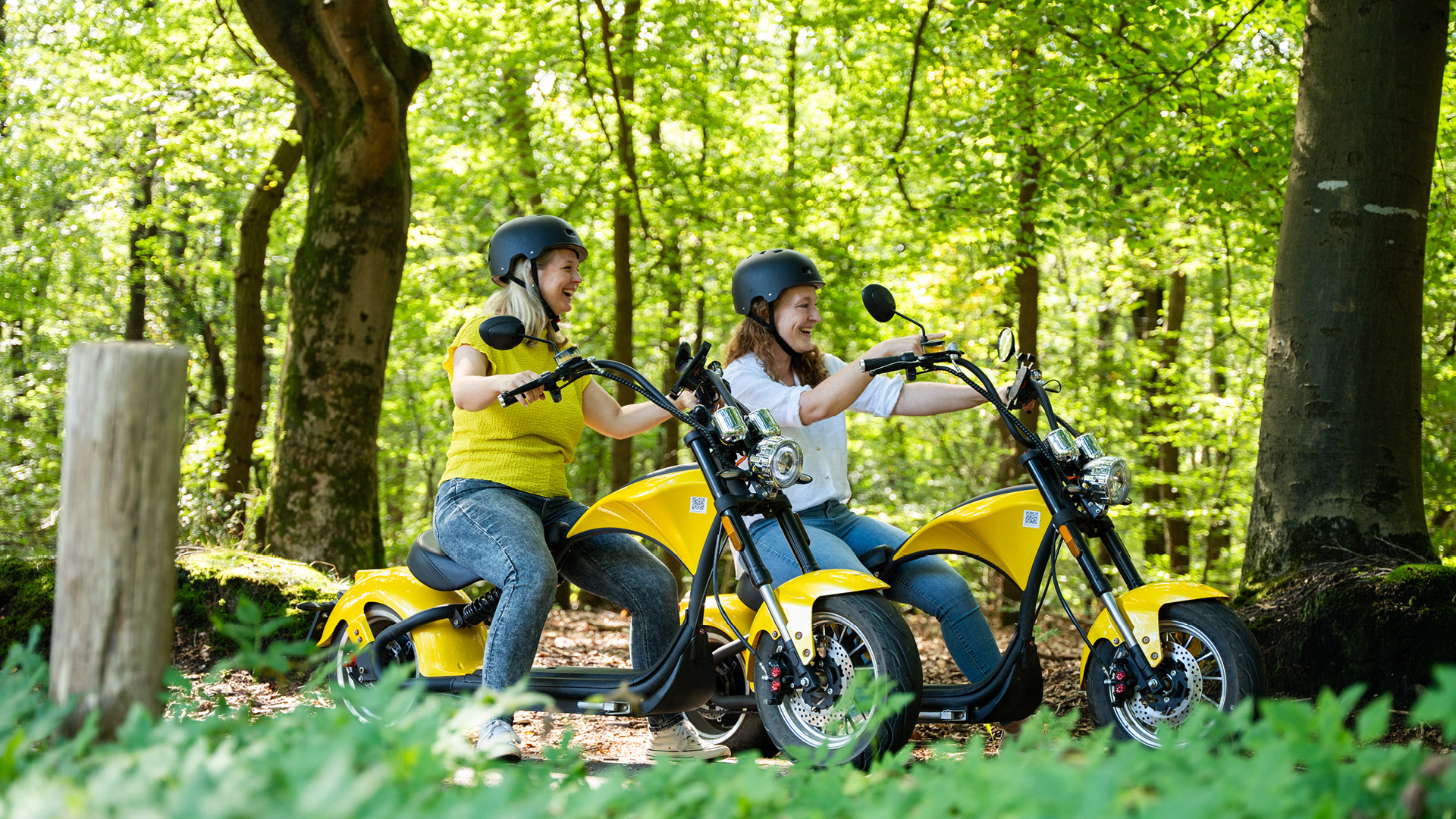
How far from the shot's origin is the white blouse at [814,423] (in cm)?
412

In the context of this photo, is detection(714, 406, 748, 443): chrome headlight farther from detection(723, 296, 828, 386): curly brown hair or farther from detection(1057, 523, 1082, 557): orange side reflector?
detection(1057, 523, 1082, 557): orange side reflector

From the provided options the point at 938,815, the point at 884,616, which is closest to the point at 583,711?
the point at 884,616

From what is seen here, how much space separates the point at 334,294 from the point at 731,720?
3990 millimetres

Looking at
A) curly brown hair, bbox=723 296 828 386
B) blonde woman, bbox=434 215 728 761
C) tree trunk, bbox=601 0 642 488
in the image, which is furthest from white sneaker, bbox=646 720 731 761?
tree trunk, bbox=601 0 642 488

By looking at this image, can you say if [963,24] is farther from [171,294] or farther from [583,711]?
[171,294]

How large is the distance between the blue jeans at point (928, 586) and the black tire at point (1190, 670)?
1.52 feet

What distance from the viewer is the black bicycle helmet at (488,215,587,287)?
4.15 meters

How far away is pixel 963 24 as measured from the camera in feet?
27.6

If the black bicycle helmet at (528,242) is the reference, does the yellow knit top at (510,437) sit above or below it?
below

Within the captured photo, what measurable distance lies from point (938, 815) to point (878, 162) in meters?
10.6

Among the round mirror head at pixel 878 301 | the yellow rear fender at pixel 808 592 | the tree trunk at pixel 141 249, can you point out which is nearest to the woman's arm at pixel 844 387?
the round mirror head at pixel 878 301

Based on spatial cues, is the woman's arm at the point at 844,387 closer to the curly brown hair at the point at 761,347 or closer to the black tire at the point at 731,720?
the curly brown hair at the point at 761,347

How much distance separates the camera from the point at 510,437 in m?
4.11

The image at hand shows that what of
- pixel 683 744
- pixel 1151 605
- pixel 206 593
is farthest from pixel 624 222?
pixel 1151 605
